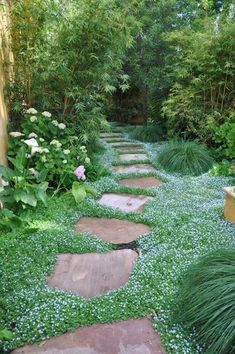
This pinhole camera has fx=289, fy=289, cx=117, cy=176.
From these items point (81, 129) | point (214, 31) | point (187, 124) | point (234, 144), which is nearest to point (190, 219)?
point (234, 144)

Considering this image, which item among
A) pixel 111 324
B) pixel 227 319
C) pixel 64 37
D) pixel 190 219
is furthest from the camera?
pixel 64 37

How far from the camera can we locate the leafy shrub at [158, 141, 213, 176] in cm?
398

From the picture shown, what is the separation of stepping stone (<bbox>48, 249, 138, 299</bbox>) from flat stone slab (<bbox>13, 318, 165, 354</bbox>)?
253 mm

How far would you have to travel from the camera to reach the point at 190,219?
7.98 ft

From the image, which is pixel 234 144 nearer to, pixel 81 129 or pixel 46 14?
pixel 81 129

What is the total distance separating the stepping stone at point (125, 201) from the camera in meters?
2.79

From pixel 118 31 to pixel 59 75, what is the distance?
34.2 inches

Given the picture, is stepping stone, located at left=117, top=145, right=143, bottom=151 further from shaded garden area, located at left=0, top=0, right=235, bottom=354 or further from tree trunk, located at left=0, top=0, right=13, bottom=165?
tree trunk, located at left=0, top=0, right=13, bottom=165

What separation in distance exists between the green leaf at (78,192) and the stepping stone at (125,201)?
8.3 inches

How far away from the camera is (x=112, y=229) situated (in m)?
2.34

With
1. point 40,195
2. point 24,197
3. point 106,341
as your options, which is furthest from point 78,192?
point 106,341

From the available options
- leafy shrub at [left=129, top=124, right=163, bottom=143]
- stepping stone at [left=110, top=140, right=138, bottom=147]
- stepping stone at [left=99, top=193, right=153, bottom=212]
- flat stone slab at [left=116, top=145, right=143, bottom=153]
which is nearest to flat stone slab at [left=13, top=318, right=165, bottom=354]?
stepping stone at [left=99, top=193, right=153, bottom=212]

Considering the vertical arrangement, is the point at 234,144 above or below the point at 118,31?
below

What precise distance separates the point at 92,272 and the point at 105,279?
4.2 inches
